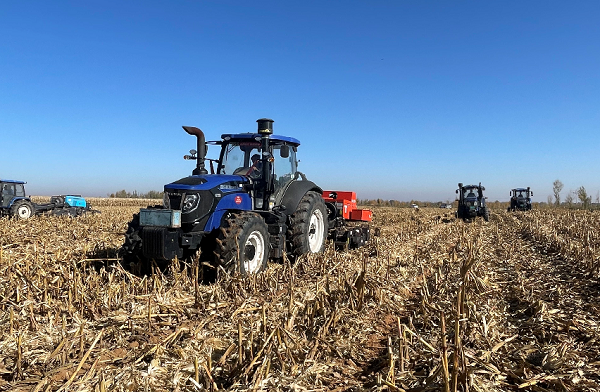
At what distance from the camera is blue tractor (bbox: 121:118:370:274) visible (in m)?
5.27

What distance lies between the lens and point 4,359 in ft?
10.4

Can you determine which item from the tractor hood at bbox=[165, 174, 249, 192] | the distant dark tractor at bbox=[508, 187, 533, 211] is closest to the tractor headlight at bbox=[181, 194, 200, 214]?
the tractor hood at bbox=[165, 174, 249, 192]

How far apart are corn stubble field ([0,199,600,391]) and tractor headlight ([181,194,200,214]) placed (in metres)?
0.81

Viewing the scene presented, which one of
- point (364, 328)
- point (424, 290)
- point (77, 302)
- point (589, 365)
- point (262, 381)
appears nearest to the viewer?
point (262, 381)

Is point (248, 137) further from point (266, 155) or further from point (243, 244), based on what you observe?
point (243, 244)

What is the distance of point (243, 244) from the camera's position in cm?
532

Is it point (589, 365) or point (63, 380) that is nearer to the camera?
point (63, 380)

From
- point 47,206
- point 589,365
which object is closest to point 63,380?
point 589,365

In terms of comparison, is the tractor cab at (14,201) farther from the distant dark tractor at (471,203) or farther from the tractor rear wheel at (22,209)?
the distant dark tractor at (471,203)

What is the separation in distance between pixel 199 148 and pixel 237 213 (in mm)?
1500

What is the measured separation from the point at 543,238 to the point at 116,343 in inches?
450

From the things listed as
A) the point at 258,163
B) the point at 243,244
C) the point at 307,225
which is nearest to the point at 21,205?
the point at 258,163

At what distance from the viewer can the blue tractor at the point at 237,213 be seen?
5.27 m

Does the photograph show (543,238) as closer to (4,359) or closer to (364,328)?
(364,328)
